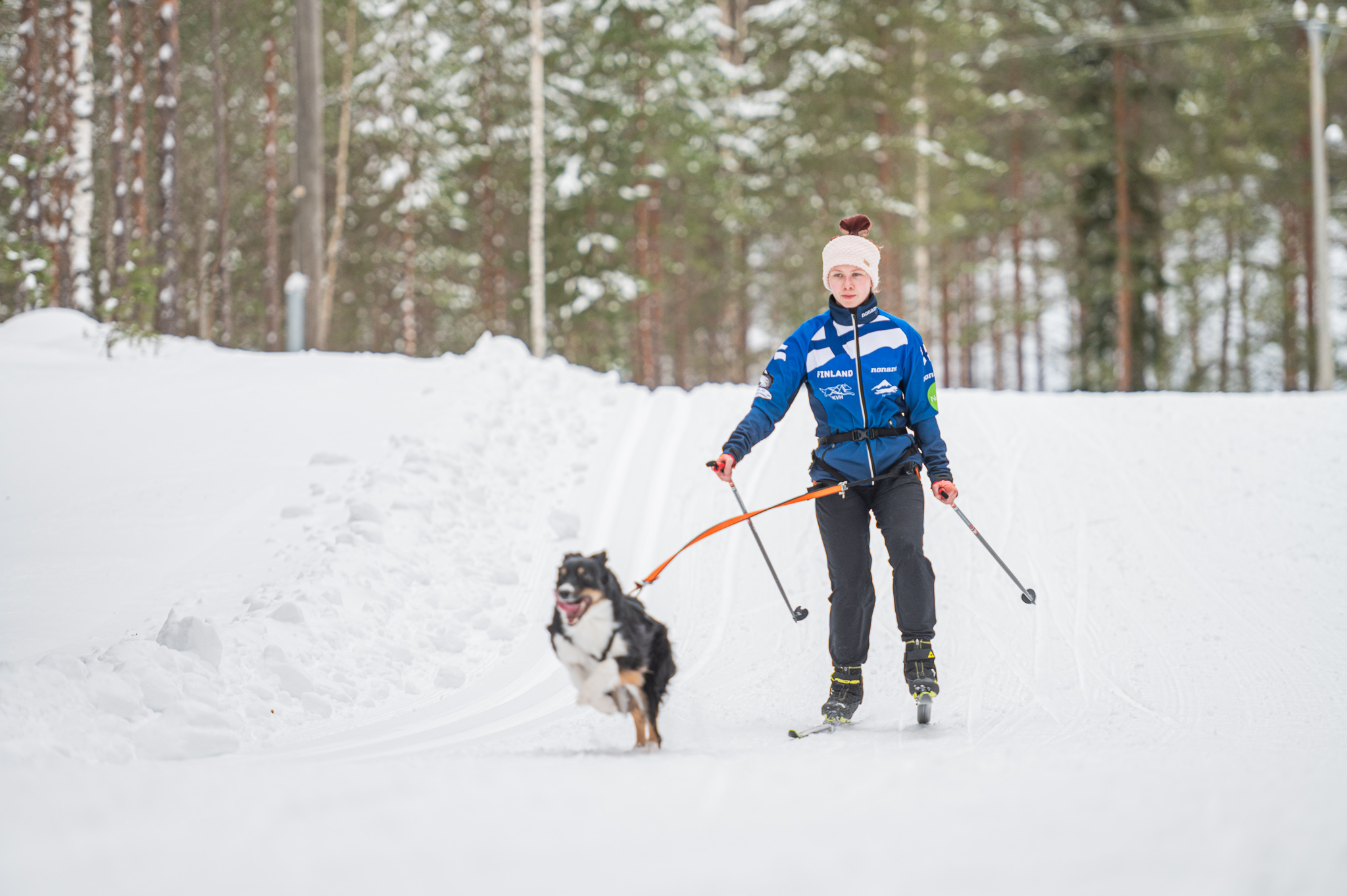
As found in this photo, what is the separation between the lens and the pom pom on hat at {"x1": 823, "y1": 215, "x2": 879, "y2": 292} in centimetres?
438

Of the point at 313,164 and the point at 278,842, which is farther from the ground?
the point at 313,164

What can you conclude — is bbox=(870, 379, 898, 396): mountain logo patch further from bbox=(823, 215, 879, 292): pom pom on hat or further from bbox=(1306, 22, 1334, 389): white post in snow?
bbox=(1306, 22, 1334, 389): white post in snow

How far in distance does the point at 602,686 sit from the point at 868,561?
61.0 inches

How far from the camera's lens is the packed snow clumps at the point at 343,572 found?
364 cm

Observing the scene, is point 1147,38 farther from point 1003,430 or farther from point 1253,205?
point 1003,430

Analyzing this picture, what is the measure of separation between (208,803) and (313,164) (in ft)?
35.4

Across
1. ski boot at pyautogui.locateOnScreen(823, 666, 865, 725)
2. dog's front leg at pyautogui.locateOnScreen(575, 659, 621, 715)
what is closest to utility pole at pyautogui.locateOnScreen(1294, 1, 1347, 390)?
ski boot at pyautogui.locateOnScreen(823, 666, 865, 725)

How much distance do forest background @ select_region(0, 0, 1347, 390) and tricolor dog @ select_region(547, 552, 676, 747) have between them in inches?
661

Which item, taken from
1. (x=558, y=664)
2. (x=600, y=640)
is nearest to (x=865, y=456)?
(x=600, y=640)

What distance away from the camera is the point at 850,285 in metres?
4.36

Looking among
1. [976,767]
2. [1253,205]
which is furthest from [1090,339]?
[976,767]

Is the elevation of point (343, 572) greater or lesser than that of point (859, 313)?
lesser

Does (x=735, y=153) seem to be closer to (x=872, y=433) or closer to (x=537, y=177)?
(x=537, y=177)

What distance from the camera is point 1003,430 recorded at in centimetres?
984
